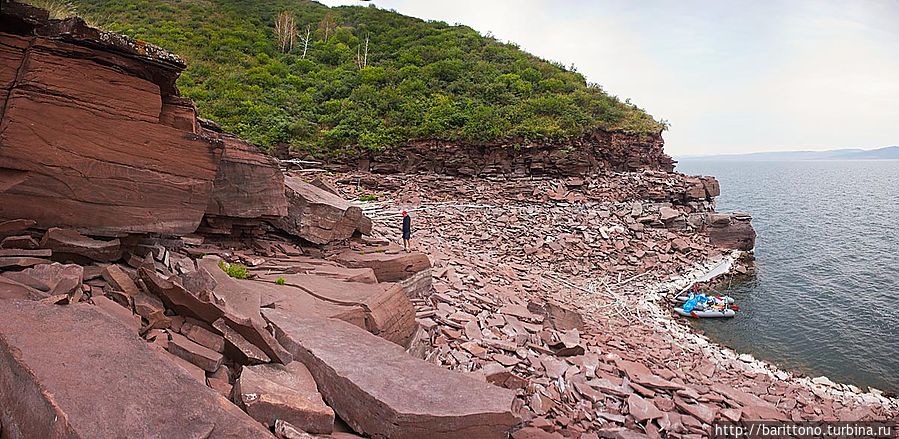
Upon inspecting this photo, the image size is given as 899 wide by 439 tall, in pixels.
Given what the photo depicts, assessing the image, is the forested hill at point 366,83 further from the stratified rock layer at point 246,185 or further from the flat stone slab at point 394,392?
the flat stone slab at point 394,392

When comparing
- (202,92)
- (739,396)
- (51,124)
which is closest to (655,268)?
(739,396)

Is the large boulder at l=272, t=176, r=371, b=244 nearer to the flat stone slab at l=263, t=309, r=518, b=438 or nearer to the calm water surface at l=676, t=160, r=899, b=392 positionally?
the flat stone slab at l=263, t=309, r=518, b=438

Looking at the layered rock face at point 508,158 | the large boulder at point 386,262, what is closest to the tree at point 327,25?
the layered rock face at point 508,158

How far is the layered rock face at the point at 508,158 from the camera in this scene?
26375 millimetres

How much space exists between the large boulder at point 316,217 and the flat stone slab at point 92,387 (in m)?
6.07

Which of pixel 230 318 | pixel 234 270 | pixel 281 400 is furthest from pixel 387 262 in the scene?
pixel 281 400

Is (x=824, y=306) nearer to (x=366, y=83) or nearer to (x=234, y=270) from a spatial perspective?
(x=234, y=270)

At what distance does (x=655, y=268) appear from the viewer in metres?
20.4

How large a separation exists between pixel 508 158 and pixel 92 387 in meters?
24.5

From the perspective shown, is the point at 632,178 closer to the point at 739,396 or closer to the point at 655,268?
the point at 655,268

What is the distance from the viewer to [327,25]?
42469 millimetres

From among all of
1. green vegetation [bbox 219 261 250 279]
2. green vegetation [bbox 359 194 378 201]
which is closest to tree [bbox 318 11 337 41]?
green vegetation [bbox 359 194 378 201]

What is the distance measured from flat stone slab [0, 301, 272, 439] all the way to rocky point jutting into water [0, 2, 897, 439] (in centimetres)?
2

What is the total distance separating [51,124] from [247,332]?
11.0 ft
